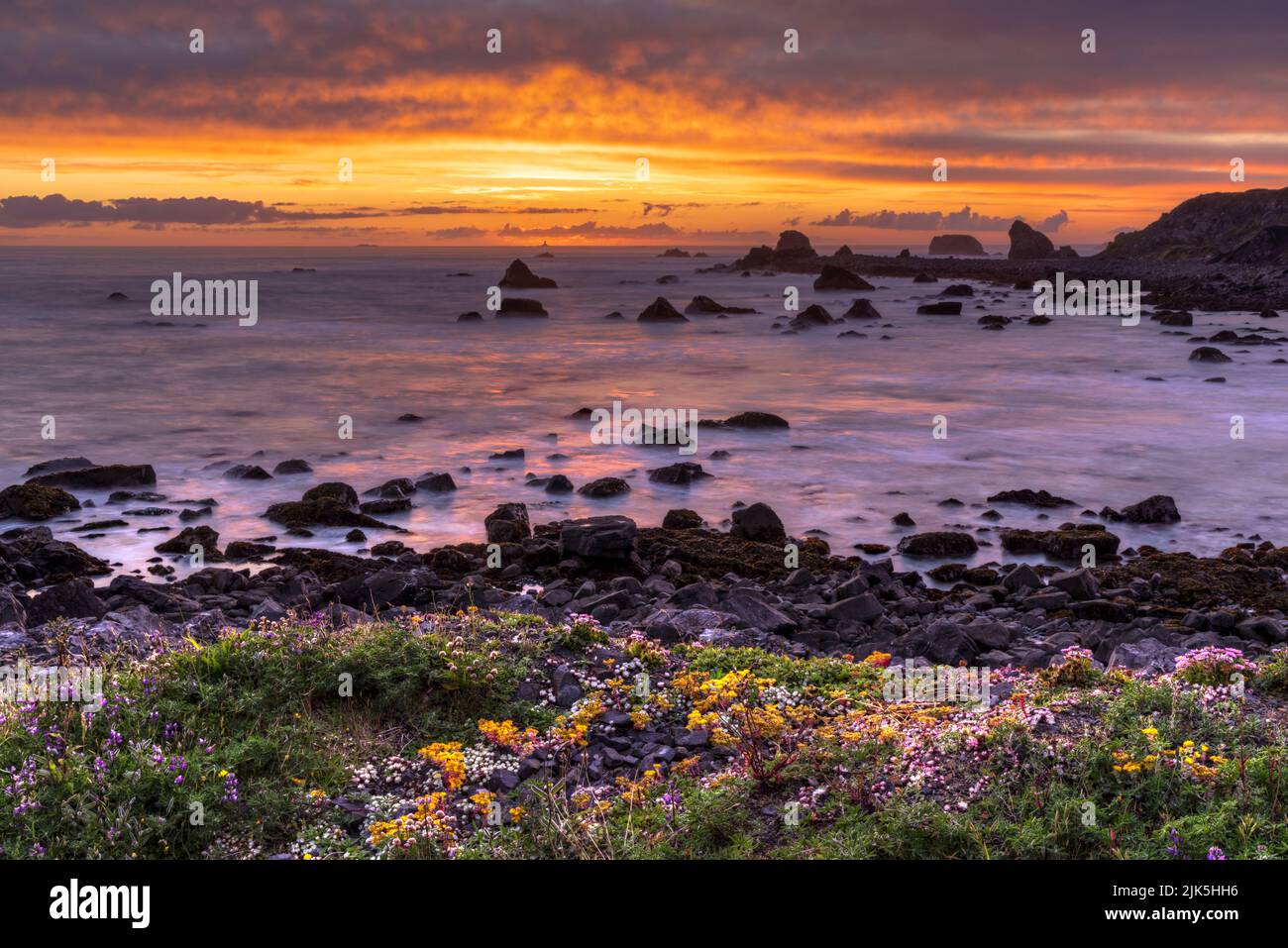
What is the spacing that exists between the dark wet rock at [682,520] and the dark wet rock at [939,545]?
3.13m

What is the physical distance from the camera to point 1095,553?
1444 cm

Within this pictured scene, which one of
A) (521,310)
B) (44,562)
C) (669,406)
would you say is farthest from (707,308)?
(44,562)

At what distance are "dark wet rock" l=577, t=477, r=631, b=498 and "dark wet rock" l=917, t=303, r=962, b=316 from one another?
49.8 m

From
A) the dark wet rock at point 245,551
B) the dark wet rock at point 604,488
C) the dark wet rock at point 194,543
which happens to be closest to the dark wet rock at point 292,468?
the dark wet rock at point 194,543

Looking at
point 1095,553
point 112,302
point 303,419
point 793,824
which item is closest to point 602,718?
point 793,824

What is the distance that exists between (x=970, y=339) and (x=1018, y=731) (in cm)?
4768

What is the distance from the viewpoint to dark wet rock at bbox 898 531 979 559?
48.2ft

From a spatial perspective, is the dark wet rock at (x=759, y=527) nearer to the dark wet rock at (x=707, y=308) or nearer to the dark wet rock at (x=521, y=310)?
the dark wet rock at (x=521, y=310)

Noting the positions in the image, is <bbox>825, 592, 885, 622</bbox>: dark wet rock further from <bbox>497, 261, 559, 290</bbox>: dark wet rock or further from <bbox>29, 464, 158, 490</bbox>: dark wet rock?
<bbox>497, 261, 559, 290</bbox>: dark wet rock

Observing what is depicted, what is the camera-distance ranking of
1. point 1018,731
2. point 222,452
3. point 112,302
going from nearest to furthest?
point 1018,731 → point 222,452 → point 112,302

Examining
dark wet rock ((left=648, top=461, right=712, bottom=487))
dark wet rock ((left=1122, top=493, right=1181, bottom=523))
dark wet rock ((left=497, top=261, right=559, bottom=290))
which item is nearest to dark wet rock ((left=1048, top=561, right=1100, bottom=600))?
dark wet rock ((left=1122, top=493, right=1181, bottom=523))

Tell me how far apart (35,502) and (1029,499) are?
16.7 meters

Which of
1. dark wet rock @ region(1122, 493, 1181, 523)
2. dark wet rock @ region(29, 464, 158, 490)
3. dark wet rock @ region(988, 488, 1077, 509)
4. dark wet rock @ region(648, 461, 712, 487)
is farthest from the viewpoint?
dark wet rock @ region(648, 461, 712, 487)
